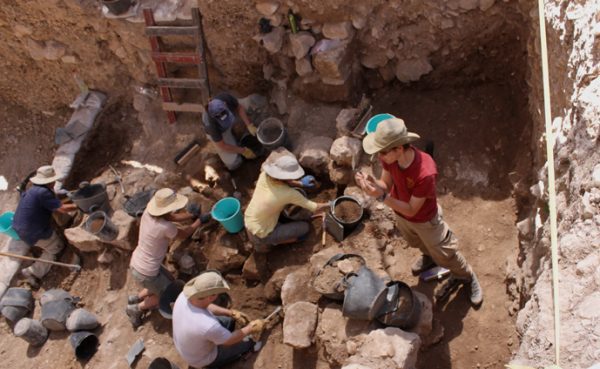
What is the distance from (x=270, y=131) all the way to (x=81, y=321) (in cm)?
345

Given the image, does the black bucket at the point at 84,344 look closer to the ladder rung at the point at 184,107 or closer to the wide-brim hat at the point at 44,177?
the wide-brim hat at the point at 44,177

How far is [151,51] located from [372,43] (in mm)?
3411

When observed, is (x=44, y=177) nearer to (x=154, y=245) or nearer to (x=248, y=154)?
(x=154, y=245)

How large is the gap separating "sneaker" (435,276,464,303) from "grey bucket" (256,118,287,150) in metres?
2.79

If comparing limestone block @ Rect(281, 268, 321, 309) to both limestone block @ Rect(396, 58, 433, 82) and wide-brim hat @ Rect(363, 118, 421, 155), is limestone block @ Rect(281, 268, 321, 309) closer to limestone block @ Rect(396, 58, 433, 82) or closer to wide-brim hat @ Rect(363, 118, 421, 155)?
wide-brim hat @ Rect(363, 118, 421, 155)

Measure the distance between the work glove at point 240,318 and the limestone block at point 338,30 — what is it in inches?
144

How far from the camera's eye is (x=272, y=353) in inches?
190

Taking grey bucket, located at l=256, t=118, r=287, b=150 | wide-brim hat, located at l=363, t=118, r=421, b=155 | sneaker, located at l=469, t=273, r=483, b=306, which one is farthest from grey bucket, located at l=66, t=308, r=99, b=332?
sneaker, located at l=469, t=273, r=483, b=306

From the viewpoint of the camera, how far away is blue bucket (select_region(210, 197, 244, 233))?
18.6 ft

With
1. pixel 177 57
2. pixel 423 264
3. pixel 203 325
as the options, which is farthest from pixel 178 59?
pixel 423 264

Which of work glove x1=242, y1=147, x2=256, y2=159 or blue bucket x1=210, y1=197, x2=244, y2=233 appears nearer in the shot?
blue bucket x1=210, y1=197, x2=244, y2=233

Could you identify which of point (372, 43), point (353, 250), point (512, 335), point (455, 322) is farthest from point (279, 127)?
point (512, 335)

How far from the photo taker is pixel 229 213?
5820 millimetres

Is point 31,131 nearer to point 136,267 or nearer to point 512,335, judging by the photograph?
point 136,267
